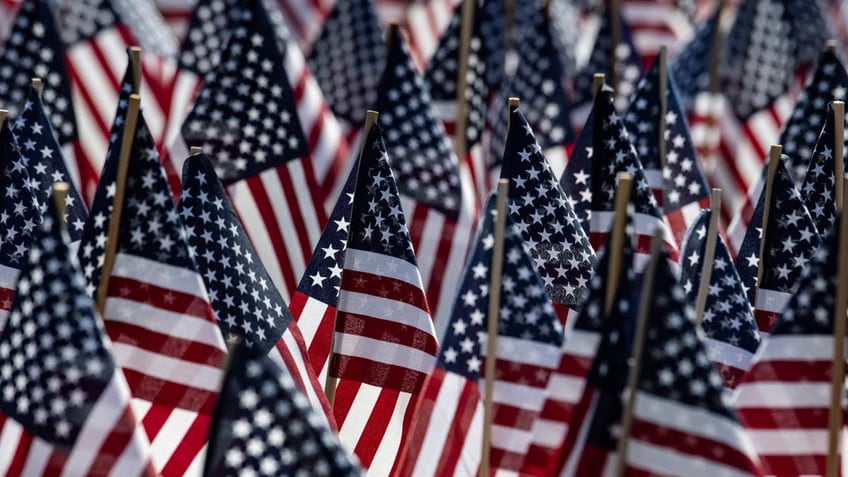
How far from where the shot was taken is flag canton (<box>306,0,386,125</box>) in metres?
12.8

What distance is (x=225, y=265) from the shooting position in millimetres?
7430

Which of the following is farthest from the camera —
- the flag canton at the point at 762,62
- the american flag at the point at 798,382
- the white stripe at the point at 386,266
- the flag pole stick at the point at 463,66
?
the flag canton at the point at 762,62

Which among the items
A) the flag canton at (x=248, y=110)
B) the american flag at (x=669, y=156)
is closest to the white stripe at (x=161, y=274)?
the flag canton at (x=248, y=110)

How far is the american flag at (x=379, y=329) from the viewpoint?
7.76m

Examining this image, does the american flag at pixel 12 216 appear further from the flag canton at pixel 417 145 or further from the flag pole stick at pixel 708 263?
the flag pole stick at pixel 708 263

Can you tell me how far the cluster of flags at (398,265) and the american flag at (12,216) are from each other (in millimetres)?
12

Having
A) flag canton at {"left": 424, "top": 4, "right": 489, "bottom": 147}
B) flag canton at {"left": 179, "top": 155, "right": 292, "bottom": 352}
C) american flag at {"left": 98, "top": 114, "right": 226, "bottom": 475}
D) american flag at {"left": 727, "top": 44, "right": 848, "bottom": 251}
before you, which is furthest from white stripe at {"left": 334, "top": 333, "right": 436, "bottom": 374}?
flag canton at {"left": 424, "top": 4, "right": 489, "bottom": 147}

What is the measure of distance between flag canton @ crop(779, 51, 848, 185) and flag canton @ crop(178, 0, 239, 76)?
5027 millimetres

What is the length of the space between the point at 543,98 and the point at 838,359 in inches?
213

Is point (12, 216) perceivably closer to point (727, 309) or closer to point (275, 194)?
point (275, 194)

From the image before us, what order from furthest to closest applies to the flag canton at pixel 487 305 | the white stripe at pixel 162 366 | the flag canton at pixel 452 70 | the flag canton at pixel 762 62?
the flag canton at pixel 762 62
the flag canton at pixel 452 70
the white stripe at pixel 162 366
the flag canton at pixel 487 305

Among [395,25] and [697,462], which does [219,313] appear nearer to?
[697,462]

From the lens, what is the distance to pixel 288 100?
10.1 m

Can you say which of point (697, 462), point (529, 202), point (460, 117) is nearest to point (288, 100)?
point (460, 117)
